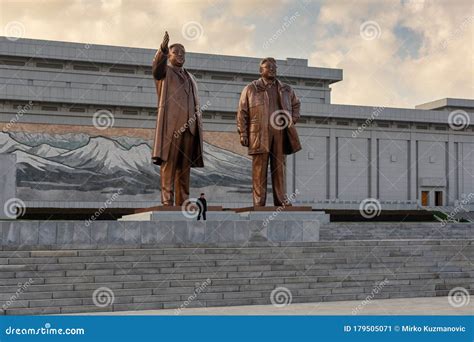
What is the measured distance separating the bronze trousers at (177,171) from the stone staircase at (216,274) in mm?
1556

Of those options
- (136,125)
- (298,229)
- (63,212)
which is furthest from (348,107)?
(298,229)

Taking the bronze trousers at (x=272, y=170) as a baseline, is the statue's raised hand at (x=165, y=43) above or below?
above

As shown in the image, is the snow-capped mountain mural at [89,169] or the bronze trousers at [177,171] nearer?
the bronze trousers at [177,171]

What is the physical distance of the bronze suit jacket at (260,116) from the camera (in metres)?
13.4

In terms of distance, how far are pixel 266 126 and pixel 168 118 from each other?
1815 millimetres

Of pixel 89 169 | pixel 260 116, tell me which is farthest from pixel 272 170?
pixel 89 169

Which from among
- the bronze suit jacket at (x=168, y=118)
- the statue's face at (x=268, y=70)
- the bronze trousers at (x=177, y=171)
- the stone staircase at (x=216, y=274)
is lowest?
the stone staircase at (x=216, y=274)

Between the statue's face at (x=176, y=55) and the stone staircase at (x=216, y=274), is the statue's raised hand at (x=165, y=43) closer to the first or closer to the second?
the statue's face at (x=176, y=55)

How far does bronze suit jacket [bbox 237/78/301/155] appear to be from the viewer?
13367 mm

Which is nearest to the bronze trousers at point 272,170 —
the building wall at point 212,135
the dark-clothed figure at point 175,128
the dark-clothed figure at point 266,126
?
the dark-clothed figure at point 266,126

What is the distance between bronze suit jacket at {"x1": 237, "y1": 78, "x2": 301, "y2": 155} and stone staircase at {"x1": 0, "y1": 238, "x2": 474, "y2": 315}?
2223mm

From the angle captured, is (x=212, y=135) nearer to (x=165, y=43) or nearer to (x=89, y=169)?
(x=89, y=169)

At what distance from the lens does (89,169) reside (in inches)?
1072

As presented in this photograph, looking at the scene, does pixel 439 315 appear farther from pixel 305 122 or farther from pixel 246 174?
pixel 305 122
